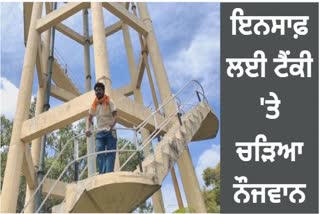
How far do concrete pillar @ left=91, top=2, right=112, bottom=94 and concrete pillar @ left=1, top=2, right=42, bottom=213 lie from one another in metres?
2.79

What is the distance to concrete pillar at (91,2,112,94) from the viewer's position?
45.4ft

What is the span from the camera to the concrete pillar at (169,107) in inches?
608

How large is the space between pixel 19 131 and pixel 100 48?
3716mm

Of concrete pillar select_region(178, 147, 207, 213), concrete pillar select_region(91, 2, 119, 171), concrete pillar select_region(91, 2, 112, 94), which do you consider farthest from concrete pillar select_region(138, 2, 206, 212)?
concrete pillar select_region(91, 2, 112, 94)

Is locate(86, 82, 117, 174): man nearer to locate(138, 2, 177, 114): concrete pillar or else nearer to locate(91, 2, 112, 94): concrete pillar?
locate(91, 2, 112, 94): concrete pillar

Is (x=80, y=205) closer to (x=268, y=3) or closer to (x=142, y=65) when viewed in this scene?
(x=268, y=3)

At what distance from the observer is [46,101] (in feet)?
63.9

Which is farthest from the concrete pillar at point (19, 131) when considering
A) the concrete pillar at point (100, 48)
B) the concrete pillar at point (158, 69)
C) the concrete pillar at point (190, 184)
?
the concrete pillar at point (190, 184)

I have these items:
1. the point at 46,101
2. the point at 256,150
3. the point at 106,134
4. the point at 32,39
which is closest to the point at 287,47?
the point at 256,150

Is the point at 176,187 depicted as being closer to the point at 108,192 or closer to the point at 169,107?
the point at 169,107

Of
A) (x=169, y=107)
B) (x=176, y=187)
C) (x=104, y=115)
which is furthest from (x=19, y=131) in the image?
(x=176, y=187)

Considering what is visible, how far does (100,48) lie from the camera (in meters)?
14.6

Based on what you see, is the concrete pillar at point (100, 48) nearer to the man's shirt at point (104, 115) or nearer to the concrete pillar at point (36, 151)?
the man's shirt at point (104, 115)

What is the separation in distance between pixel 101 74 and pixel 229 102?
3815 millimetres
